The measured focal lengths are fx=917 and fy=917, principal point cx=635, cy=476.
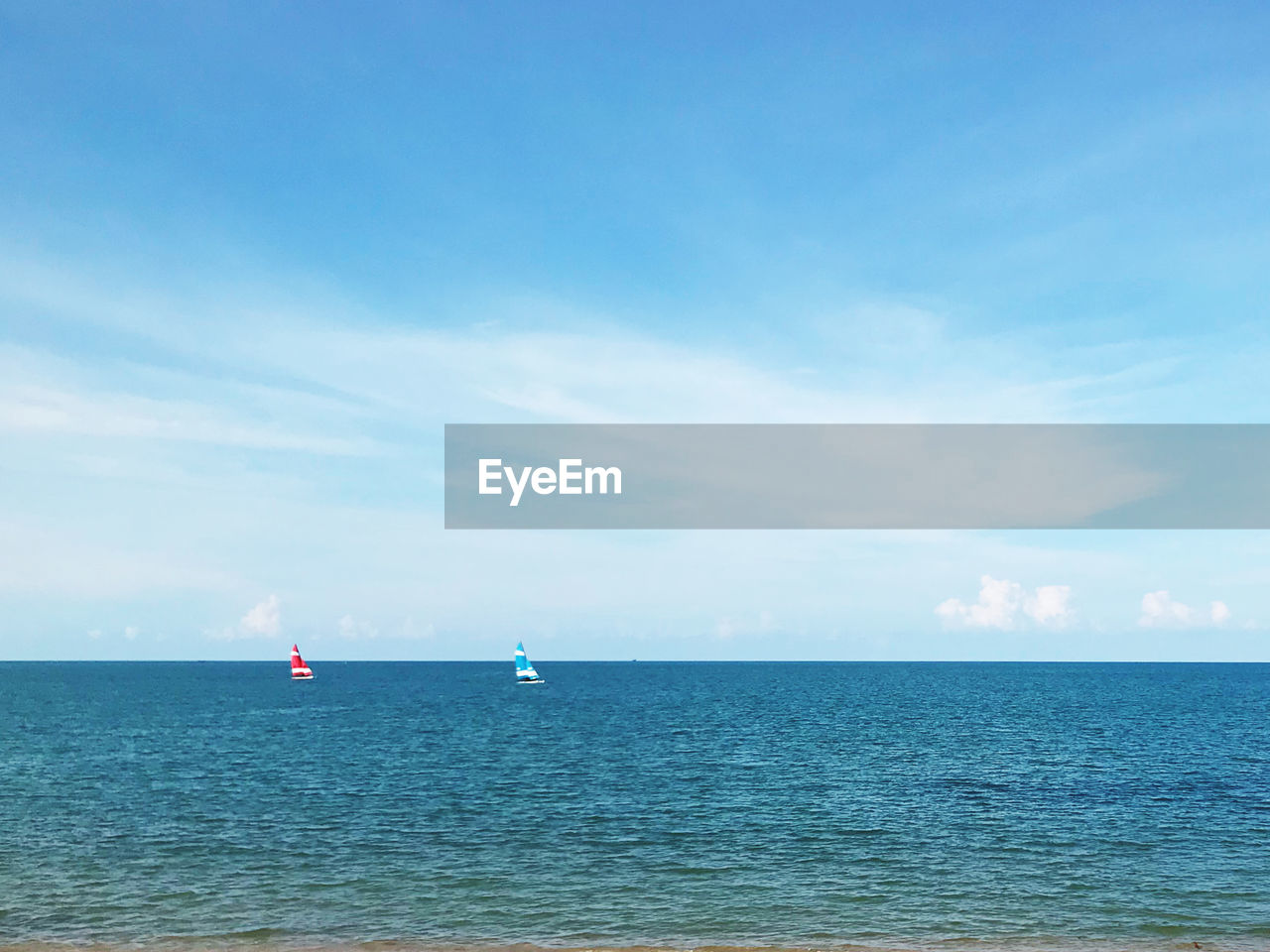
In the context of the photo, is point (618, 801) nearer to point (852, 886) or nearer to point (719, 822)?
point (719, 822)

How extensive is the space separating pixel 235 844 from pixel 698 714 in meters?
105

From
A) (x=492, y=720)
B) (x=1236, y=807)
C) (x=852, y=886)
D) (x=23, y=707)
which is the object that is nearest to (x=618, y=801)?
(x=852, y=886)

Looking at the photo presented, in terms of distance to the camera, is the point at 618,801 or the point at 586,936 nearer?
the point at 586,936

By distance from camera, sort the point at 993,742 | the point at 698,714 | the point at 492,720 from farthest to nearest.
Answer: the point at 698,714 → the point at 492,720 → the point at 993,742

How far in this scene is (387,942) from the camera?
105 feet

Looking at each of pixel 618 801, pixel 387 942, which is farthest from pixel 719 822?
pixel 387 942

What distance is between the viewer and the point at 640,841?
4819 cm

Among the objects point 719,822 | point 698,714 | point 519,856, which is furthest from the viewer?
point 698,714

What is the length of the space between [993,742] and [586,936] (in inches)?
3077

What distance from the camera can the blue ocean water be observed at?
3484 cm

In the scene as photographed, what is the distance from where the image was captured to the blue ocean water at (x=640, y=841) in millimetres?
A: 34844

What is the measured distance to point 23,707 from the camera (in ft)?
541

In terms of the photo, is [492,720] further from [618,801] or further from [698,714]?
[618,801]

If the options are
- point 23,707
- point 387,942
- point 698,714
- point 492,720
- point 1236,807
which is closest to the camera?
point 387,942
